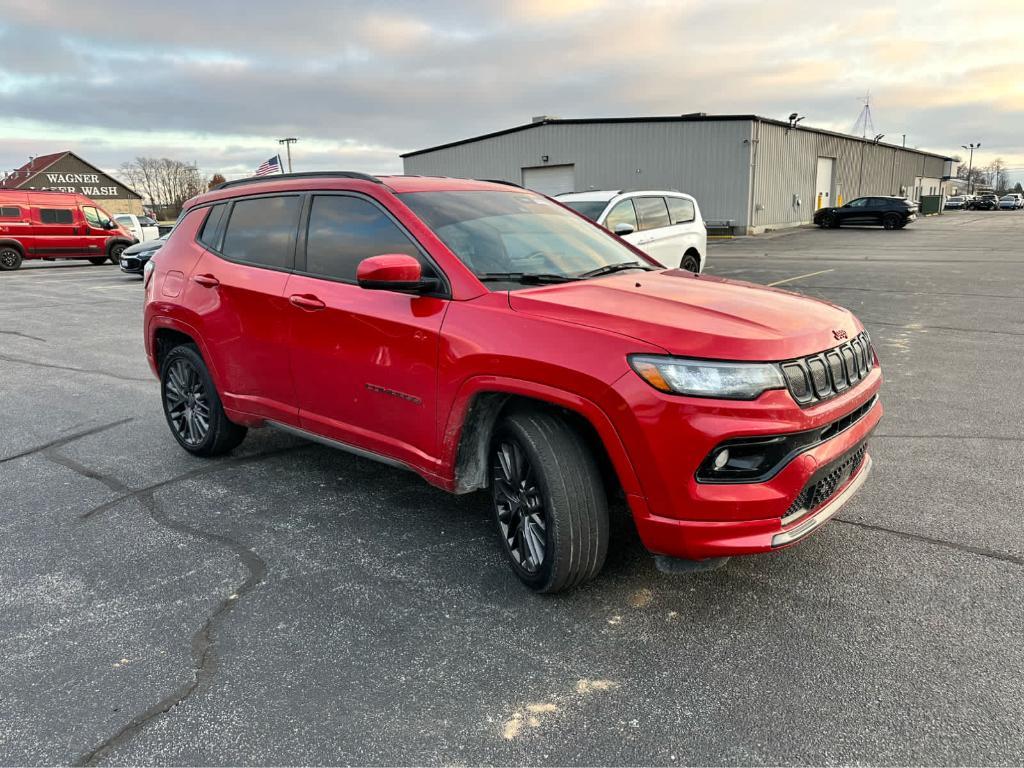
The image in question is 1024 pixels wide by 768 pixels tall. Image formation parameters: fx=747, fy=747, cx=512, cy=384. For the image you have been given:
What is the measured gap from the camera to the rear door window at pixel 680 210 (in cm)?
1220

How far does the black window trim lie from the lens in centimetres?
333

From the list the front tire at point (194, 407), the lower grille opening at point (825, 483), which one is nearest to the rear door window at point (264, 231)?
the front tire at point (194, 407)

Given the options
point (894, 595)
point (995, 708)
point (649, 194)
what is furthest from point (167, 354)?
point (649, 194)

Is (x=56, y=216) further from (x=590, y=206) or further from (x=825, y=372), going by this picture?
(x=825, y=372)

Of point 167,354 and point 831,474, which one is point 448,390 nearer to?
point 831,474

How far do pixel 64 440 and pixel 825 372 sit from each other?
17.0 feet

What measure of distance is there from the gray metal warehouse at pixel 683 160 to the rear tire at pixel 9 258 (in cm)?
2281

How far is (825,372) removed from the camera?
2914mm

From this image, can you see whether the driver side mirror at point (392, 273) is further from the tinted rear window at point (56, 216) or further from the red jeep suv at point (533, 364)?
Answer: the tinted rear window at point (56, 216)

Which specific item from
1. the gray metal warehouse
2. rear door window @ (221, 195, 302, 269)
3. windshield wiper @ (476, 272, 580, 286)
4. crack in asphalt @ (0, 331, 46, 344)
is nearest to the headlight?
windshield wiper @ (476, 272, 580, 286)

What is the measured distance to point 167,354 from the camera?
16.6ft

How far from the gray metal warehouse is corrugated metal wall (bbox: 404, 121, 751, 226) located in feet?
0.16

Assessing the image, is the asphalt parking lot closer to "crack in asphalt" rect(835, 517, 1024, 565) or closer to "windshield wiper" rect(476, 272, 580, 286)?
"crack in asphalt" rect(835, 517, 1024, 565)

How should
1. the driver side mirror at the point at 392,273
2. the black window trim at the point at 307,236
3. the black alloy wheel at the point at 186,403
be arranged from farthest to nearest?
the black alloy wheel at the point at 186,403
the black window trim at the point at 307,236
the driver side mirror at the point at 392,273
